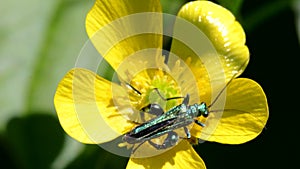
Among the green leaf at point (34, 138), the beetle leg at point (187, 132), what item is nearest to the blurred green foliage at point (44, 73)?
the green leaf at point (34, 138)

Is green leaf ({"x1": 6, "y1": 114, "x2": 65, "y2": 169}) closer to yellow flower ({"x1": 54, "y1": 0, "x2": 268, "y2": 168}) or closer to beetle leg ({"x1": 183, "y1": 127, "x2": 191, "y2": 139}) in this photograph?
yellow flower ({"x1": 54, "y1": 0, "x2": 268, "y2": 168})

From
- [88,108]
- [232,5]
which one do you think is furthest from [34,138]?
[232,5]

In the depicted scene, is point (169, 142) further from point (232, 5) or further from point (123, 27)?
point (232, 5)

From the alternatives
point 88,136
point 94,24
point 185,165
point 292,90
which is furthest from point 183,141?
point 292,90

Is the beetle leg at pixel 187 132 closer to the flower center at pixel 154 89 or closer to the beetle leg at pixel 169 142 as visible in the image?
the beetle leg at pixel 169 142

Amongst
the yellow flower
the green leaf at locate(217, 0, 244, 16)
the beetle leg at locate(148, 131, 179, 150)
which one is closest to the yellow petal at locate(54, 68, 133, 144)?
the yellow flower

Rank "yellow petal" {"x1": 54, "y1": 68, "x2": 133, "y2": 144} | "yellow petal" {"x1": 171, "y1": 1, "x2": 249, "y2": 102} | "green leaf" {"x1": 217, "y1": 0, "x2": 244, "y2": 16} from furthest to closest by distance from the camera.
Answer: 1. "green leaf" {"x1": 217, "y1": 0, "x2": 244, "y2": 16}
2. "yellow petal" {"x1": 171, "y1": 1, "x2": 249, "y2": 102}
3. "yellow petal" {"x1": 54, "y1": 68, "x2": 133, "y2": 144}

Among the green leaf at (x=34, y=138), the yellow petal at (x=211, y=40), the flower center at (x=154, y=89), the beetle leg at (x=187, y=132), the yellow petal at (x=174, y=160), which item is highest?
the yellow petal at (x=211, y=40)
